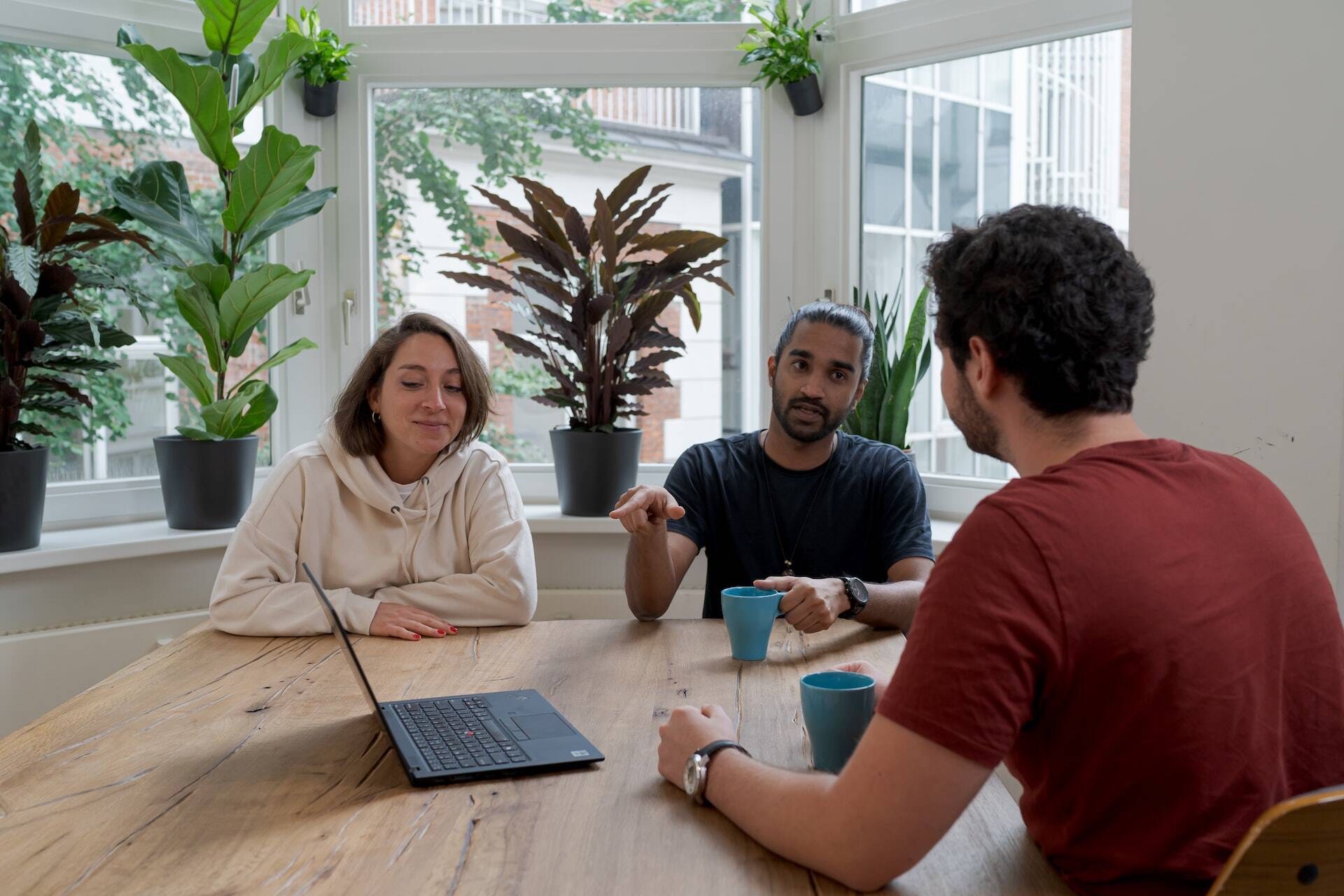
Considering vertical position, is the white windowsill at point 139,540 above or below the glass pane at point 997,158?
below

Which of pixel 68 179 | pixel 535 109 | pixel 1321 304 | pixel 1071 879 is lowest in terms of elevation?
pixel 1071 879

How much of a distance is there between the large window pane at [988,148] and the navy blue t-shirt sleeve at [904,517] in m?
0.85

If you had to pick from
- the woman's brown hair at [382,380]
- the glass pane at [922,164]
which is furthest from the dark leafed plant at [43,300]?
the glass pane at [922,164]

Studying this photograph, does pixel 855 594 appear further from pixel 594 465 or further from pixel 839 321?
pixel 594 465

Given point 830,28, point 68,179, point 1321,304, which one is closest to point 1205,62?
point 1321,304

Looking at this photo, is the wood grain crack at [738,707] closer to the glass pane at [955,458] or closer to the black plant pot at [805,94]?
the glass pane at [955,458]

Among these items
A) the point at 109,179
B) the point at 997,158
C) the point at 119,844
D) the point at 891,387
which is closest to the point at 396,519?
the point at 119,844

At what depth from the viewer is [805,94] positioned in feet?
10.2

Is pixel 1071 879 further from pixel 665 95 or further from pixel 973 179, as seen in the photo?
pixel 665 95

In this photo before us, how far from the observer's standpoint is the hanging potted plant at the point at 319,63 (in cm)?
300

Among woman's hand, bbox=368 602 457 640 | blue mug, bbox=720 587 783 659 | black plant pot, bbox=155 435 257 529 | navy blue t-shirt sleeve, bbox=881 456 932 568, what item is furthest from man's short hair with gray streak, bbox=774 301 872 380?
black plant pot, bbox=155 435 257 529

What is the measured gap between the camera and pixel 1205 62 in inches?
86.4

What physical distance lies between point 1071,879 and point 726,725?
0.38 meters

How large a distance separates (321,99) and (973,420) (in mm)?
2604
